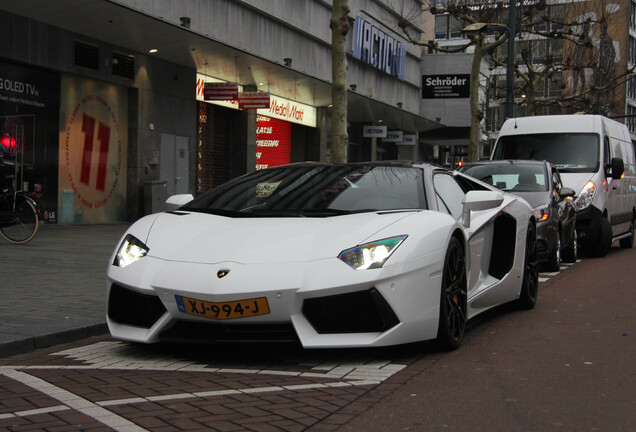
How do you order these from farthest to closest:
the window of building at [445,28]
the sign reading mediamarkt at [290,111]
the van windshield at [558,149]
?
the window of building at [445,28]
the sign reading mediamarkt at [290,111]
the van windshield at [558,149]

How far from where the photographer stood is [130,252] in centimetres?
527

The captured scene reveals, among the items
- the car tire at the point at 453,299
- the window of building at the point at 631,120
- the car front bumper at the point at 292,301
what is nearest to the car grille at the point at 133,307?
the car front bumper at the point at 292,301

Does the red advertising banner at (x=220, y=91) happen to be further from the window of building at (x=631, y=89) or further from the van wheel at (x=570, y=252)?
the window of building at (x=631, y=89)

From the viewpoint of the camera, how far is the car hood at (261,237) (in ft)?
16.0

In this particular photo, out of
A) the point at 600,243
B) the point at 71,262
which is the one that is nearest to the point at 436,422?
the point at 71,262

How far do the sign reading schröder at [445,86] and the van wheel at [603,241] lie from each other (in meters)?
25.5

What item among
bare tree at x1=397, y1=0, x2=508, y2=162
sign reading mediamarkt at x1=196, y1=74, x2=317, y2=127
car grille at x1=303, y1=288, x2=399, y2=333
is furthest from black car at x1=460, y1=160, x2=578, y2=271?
bare tree at x1=397, y1=0, x2=508, y2=162

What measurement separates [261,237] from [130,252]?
2.81 ft

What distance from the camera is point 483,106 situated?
58.4 m

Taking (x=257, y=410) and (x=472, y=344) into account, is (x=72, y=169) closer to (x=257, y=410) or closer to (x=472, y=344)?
(x=472, y=344)

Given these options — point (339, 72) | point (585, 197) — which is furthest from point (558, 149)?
point (339, 72)

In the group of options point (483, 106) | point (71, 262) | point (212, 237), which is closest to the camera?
point (212, 237)

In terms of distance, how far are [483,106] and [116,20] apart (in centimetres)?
4483

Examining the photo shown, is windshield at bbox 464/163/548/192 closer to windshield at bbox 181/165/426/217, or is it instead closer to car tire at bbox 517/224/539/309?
car tire at bbox 517/224/539/309
